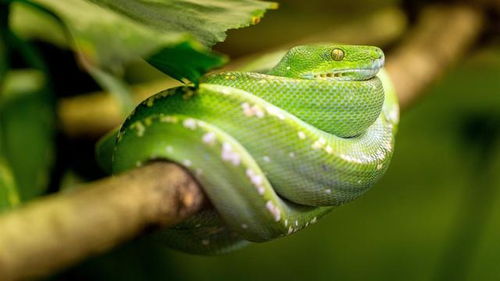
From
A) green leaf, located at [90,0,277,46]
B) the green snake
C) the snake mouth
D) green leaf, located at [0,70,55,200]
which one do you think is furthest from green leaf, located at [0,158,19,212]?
the snake mouth

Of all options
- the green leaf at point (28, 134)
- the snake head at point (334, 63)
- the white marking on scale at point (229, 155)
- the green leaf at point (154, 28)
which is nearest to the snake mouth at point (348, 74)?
the snake head at point (334, 63)

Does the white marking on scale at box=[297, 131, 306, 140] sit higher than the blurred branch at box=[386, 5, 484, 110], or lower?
higher

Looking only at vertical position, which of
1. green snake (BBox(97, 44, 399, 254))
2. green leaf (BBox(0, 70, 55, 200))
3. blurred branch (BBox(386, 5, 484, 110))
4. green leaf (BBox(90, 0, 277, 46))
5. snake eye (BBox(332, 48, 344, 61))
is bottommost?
green leaf (BBox(0, 70, 55, 200))

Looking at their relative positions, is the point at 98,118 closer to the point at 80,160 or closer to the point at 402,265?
the point at 80,160

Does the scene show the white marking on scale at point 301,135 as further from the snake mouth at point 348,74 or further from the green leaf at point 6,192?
the green leaf at point 6,192

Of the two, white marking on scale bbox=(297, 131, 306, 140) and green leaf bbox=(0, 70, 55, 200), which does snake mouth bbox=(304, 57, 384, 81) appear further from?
green leaf bbox=(0, 70, 55, 200)

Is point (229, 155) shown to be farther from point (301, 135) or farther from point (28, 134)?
point (28, 134)

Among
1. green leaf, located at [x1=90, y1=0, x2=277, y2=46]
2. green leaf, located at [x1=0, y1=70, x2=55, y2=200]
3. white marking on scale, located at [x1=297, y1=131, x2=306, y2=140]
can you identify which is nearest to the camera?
green leaf, located at [x1=90, y1=0, x2=277, y2=46]

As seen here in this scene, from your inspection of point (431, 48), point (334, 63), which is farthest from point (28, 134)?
point (431, 48)
